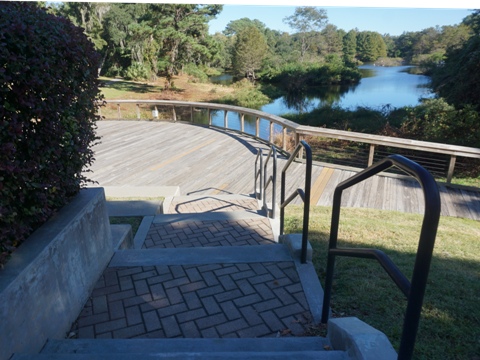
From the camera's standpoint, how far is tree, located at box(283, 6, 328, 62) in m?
62.1

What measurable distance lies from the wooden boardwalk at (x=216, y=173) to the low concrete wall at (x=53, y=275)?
4.01 meters

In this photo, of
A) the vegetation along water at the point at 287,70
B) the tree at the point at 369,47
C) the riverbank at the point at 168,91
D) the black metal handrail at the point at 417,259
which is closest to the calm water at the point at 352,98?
the vegetation along water at the point at 287,70

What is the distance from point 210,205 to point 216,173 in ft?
6.04

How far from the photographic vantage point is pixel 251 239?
3.91m

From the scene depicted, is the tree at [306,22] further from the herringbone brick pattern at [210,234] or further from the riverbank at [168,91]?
the herringbone brick pattern at [210,234]

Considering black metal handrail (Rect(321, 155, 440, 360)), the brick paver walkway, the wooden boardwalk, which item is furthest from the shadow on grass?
the wooden boardwalk

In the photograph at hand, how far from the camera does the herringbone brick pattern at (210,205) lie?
5488mm

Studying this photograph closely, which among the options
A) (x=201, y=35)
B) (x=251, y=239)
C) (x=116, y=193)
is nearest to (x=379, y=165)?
(x=251, y=239)

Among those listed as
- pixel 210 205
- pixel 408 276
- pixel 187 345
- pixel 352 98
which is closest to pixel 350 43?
pixel 352 98

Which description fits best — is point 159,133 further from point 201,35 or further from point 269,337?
point 201,35

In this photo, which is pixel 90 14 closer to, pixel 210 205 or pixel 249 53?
pixel 249 53

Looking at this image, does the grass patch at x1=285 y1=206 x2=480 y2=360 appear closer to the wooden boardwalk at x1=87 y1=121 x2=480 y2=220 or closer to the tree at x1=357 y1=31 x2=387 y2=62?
the wooden boardwalk at x1=87 y1=121 x2=480 y2=220

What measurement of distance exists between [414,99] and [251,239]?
31200 mm

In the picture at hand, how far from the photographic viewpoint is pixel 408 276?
2629mm
